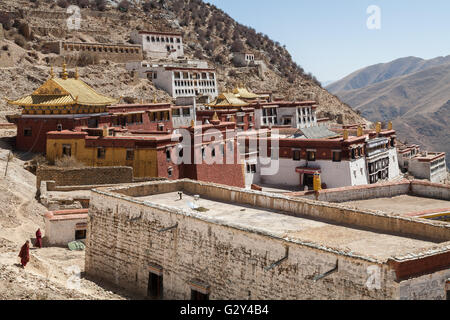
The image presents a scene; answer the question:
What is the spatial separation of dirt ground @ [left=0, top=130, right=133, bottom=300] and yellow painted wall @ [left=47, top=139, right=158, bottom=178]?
83.9 inches

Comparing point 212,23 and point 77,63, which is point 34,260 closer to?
point 77,63

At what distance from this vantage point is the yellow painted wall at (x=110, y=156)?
82.9ft

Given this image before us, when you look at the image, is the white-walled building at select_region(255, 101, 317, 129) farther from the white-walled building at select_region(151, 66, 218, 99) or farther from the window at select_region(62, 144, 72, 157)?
the window at select_region(62, 144, 72, 157)

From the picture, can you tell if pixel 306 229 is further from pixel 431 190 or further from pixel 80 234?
pixel 431 190

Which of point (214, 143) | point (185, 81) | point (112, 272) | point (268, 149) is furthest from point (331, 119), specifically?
point (112, 272)

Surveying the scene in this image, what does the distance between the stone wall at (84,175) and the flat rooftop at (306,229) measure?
817 centimetres

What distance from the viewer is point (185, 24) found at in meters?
93.0

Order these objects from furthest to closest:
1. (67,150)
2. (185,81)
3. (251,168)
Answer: (185,81), (251,168), (67,150)

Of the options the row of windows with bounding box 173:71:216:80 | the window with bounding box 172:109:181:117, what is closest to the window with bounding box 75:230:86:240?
the window with bounding box 172:109:181:117

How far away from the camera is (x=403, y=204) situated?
20.2 metres

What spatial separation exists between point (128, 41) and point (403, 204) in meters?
57.2

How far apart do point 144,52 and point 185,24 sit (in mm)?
25660

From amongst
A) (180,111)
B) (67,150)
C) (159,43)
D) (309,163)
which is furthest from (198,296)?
→ (159,43)
